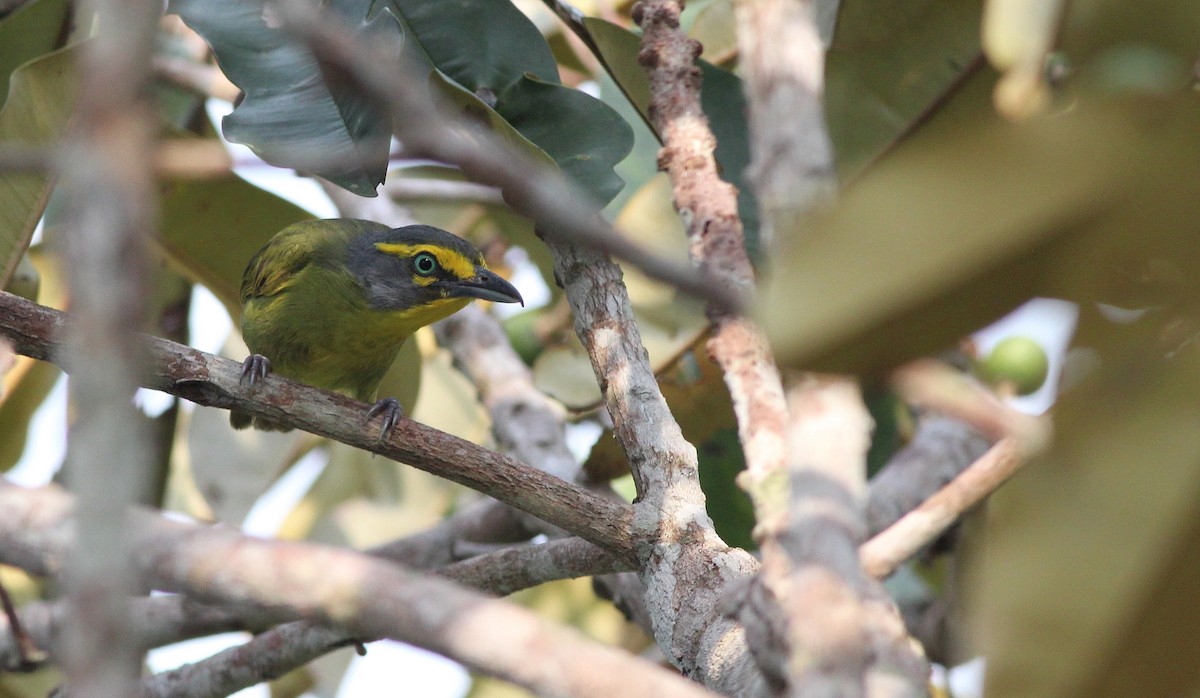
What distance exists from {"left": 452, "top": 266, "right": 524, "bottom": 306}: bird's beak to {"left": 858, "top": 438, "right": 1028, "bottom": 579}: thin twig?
2.36 metres

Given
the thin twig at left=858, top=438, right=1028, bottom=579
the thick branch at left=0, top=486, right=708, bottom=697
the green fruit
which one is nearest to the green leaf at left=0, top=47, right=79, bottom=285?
the thick branch at left=0, top=486, right=708, bottom=697

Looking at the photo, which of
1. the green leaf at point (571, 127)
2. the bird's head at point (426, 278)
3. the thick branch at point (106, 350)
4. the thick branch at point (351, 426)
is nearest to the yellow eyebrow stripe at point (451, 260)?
the bird's head at point (426, 278)

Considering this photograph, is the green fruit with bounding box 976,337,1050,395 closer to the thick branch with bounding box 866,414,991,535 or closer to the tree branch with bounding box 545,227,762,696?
the thick branch with bounding box 866,414,991,535

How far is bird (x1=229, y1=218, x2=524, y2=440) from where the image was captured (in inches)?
157

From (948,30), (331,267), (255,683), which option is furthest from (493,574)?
(948,30)

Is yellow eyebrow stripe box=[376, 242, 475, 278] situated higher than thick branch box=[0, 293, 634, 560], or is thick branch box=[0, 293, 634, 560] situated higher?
yellow eyebrow stripe box=[376, 242, 475, 278]

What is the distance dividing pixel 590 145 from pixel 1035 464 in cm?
211

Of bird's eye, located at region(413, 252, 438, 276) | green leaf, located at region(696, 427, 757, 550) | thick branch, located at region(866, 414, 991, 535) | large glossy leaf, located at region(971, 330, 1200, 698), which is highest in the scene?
bird's eye, located at region(413, 252, 438, 276)

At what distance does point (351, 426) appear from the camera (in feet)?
8.10

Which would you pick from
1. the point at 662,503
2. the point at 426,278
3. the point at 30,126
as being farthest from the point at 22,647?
the point at 662,503

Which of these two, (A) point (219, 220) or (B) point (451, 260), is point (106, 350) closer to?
(B) point (451, 260)

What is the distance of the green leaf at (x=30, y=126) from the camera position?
3.34 metres

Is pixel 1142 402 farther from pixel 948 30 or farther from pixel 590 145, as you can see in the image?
pixel 948 30

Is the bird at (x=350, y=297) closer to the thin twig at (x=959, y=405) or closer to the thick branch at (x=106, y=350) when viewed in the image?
the thin twig at (x=959, y=405)
